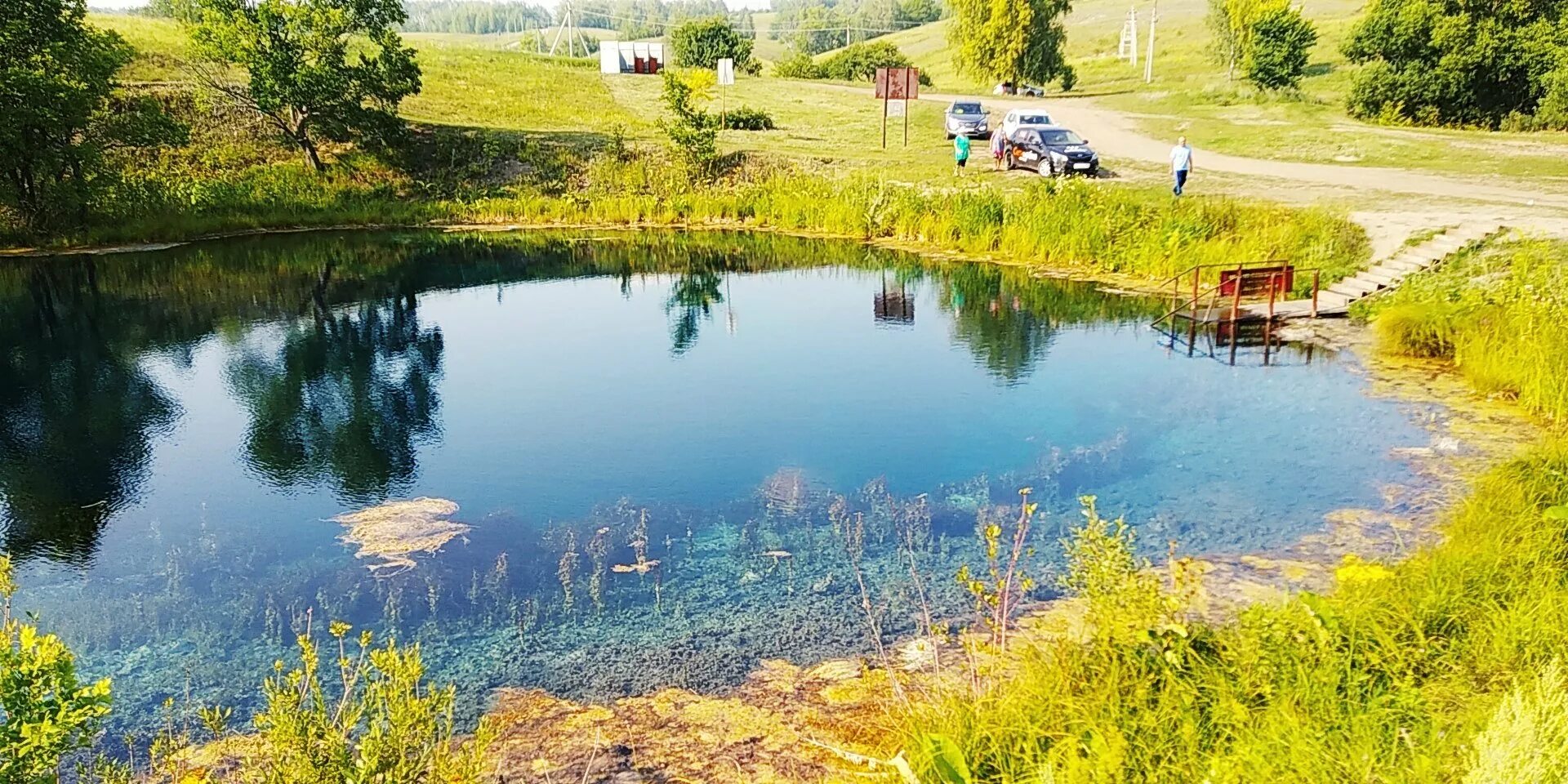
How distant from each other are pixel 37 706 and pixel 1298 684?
5.96 metres

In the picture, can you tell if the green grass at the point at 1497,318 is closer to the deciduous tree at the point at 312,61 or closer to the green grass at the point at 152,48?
the deciduous tree at the point at 312,61

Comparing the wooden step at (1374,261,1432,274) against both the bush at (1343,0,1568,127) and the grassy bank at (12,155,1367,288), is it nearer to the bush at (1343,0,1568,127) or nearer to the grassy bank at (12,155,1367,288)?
the grassy bank at (12,155,1367,288)

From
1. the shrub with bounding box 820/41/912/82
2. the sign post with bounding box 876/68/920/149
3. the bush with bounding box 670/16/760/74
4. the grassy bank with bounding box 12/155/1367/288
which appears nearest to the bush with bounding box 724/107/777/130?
the grassy bank with bounding box 12/155/1367/288

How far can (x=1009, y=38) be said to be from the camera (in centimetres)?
5250

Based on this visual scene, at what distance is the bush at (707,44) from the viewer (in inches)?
2800

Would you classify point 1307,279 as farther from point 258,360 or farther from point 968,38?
point 968,38

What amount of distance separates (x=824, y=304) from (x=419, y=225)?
15.9 meters

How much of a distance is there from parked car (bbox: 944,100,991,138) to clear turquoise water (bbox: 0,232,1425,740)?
1620cm

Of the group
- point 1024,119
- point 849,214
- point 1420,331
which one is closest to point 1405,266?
point 1420,331

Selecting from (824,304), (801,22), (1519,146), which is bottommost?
(824,304)

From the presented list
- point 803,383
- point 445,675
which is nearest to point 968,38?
point 803,383

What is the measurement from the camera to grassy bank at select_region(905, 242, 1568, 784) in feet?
15.1

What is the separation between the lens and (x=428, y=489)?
1079 centimetres

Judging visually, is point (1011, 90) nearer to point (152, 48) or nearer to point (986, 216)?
point (986, 216)
